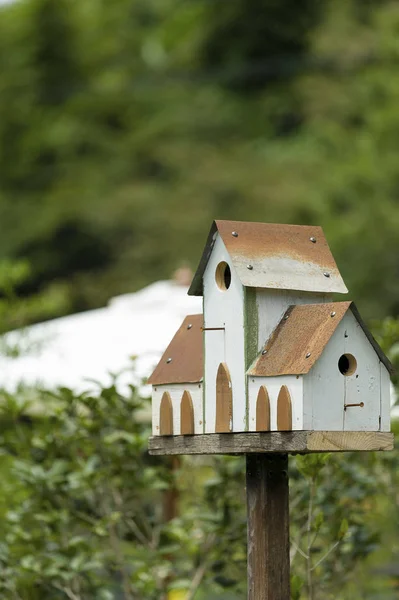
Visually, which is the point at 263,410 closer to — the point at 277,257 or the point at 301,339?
the point at 301,339

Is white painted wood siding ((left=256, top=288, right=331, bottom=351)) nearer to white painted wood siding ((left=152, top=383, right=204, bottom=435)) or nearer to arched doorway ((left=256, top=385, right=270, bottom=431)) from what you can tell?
arched doorway ((left=256, top=385, right=270, bottom=431))

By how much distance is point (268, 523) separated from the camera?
4.68m

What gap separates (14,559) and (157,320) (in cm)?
215

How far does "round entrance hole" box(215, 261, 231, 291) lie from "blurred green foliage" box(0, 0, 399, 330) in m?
17.4

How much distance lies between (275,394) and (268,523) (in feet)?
1.62

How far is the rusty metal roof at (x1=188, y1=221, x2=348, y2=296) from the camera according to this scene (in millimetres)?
4660

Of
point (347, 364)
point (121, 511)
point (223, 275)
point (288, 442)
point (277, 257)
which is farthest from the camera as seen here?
point (121, 511)

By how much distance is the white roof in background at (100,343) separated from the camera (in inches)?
299

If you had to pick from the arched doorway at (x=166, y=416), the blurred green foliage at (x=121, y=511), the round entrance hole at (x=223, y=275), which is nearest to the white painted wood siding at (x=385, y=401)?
the round entrance hole at (x=223, y=275)

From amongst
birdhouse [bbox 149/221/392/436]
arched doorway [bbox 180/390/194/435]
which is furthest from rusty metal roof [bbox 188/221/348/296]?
arched doorway [bbox 180/390/194/435]

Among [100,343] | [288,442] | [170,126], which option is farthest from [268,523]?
[170,126]

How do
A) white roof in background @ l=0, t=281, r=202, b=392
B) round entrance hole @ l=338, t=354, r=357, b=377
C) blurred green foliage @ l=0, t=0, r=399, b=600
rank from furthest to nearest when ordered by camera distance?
blurred green foliage @ l=0, t=0, r=399, b=600 → white roof in background @ l=0, t=281, r=202, b=392 → round entrance hole @ l=338, t=354, r=357, b=377

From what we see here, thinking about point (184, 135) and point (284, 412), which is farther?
point (184, 135)

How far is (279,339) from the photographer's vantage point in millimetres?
4613
